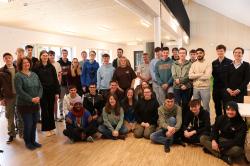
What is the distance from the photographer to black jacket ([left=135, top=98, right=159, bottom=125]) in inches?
157

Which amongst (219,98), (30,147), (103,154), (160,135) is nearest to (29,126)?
(30,147)

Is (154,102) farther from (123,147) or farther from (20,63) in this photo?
(20,63)

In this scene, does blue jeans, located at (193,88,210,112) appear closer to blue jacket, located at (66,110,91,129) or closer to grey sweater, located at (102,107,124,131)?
grey sweater, located at (102,107,124,131)

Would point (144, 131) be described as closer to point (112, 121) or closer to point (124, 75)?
point (112, 121)

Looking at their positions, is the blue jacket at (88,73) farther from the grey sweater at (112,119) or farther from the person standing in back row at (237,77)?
the person standing in back row at (237,77)

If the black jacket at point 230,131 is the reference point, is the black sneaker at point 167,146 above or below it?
below

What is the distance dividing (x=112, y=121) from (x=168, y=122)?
0.97 meters

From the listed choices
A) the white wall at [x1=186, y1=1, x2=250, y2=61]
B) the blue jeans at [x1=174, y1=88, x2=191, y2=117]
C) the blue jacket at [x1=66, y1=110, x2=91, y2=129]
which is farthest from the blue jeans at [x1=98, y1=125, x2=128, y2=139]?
the white wall at [x1=186, y1=1, x2=250, y2=61]

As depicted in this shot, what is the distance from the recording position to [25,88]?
3439 millimetres

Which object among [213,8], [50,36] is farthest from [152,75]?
[213,8]

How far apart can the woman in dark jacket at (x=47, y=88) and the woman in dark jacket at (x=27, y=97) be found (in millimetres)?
376

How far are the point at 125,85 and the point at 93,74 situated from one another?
0.80 m

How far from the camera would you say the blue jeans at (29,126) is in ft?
11.2

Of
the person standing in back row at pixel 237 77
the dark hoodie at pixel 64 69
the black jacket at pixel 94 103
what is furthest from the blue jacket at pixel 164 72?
the dark hoodie at pixel 64 69
